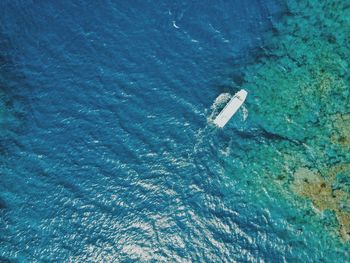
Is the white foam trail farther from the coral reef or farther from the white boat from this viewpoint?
the coral reef

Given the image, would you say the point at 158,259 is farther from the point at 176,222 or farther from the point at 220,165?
the point at 220,165

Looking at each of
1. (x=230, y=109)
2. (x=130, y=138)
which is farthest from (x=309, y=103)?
(x=130, y=138)

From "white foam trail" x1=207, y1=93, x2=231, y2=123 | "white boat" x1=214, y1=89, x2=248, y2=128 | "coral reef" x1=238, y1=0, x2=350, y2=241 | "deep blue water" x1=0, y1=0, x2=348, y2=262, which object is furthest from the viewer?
"white foam trail" x1=207, y1=93, x2=231, y2=123

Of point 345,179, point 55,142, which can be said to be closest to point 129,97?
point 55,142

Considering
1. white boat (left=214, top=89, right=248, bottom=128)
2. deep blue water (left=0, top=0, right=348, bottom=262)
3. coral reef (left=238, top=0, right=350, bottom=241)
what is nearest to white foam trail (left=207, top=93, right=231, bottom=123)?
deep blue water (left=0, top=0, right=348, bottom=262)

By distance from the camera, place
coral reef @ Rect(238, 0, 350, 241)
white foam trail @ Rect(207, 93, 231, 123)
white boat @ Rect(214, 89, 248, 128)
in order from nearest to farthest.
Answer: coral reef @ Rect(238, 0, 350, 241) < white boat @ Rect(214, 89, 248, 128) < white foam trail @ Rect(207, 93, 231, 123)

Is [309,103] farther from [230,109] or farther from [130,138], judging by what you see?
[130,138]
